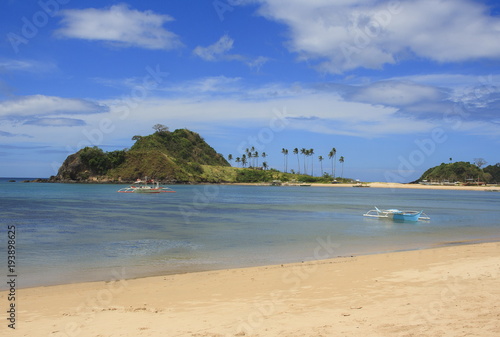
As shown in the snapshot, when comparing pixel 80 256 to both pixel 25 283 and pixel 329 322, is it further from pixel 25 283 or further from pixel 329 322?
pixel 329 322

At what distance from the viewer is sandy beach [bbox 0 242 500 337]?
7816mm

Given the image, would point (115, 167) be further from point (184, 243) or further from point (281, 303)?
point (281, 303)

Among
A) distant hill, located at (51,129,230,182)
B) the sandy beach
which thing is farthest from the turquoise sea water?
distant hill, located at (51,129,230,182)

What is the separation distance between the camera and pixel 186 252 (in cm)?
1967

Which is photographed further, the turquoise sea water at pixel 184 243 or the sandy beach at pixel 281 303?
the turquoise sea water at pixel 184 243

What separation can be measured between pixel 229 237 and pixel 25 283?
13.4m

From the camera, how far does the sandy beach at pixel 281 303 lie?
782 centimetres

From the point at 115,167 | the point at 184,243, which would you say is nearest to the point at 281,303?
the point at 184,243

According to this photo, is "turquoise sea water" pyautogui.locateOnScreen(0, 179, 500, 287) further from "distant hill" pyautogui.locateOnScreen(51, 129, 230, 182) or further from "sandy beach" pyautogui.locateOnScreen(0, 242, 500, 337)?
"distant hill" pyautogui.locateOnScreen(51, 129, 230, 182)

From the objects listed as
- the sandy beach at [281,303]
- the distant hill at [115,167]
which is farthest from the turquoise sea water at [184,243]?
the distant hill at [115,167]

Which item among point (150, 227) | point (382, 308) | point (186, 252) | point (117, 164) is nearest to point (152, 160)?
point (117, 164)

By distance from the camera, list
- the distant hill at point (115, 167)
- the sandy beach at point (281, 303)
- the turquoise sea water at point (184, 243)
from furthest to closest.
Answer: the distant hill at point (115, 167) < the turquoise sea water at point (184, 243) < the sandy beach at point (281, 303)

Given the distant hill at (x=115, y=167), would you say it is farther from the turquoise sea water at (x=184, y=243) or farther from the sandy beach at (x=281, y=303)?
the sandy beach at (x=281, y=303)

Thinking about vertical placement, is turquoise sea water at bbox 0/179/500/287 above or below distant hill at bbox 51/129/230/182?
below
